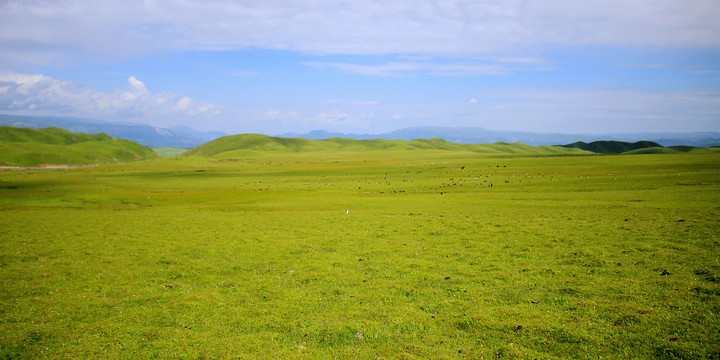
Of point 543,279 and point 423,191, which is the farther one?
point 423,191

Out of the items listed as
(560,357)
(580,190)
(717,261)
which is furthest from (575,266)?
(580,190)

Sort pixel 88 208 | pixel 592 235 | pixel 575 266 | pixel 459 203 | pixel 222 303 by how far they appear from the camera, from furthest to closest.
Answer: pixel 88 208 → pixel 459 203 → pixel 592 235 → pixel 575 266 → pixel 222 303

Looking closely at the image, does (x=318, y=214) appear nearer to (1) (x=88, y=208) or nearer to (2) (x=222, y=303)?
(2) (x=222, y=303)

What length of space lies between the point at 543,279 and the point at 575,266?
8.01ft

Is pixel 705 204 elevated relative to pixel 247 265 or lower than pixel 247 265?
elevated

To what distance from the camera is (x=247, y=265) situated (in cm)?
1803

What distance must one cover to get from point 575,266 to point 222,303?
14.5 meters

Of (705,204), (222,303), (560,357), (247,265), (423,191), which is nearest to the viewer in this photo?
(560,357)

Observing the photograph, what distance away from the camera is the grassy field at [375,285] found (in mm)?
10094

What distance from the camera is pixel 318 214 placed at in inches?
1326

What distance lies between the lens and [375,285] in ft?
47.9

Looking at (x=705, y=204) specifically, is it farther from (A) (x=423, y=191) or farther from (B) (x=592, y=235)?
(A) (x=423, y=191)

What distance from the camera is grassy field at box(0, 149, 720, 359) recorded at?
1009 cm

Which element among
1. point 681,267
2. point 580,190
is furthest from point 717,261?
point 580,190
